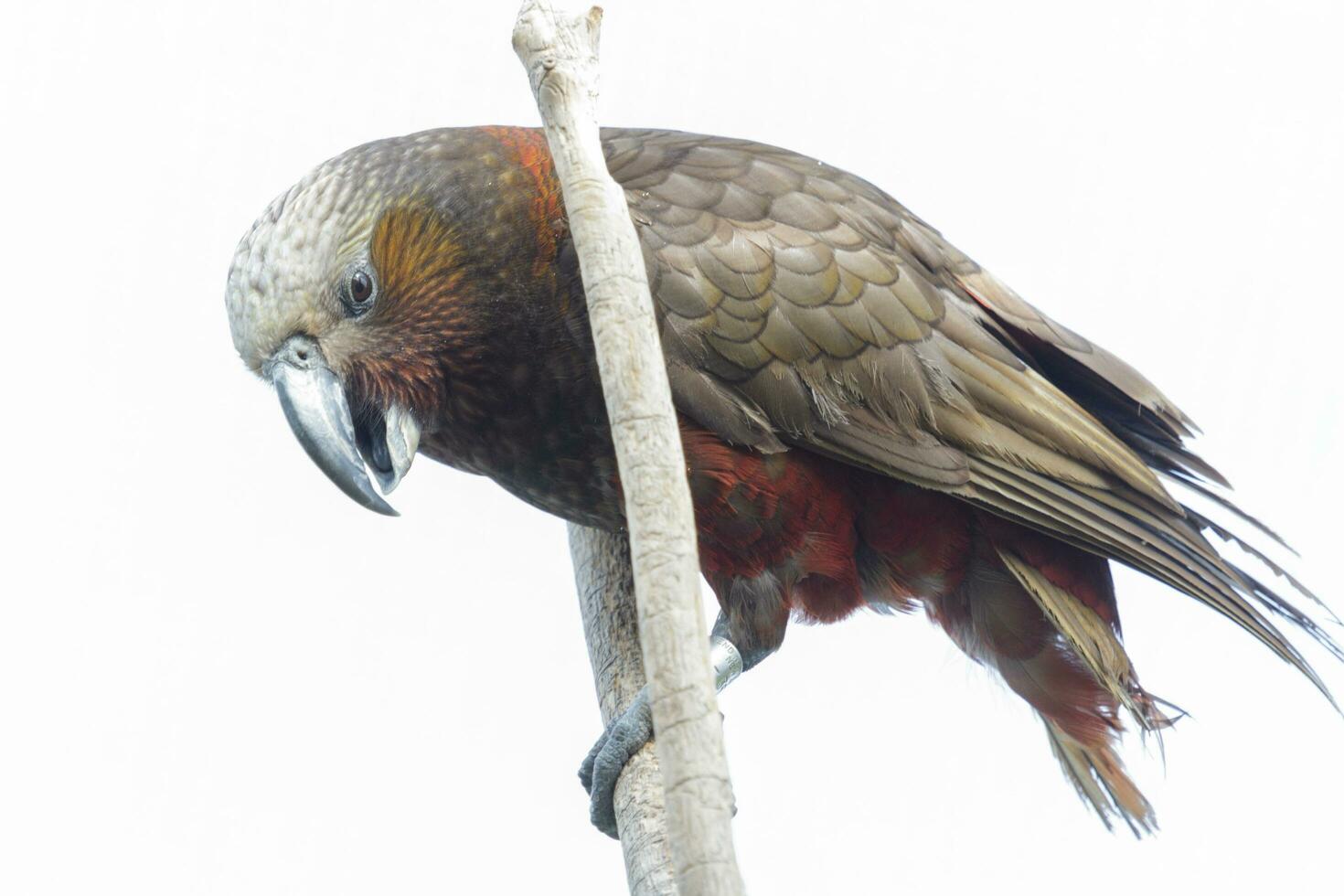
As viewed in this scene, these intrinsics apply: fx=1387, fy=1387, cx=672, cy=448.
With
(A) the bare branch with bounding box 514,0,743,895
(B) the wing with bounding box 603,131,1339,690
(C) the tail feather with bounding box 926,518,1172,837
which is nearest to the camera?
(A) the bare branch with bounding box 514,0,743,895

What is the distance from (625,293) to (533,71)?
36cm

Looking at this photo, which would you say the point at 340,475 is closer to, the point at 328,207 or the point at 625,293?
the point at 328,207

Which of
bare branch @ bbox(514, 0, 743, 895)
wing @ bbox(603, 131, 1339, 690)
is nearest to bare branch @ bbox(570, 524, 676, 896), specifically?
wing @ bbox(603, 131, 1339, 690)

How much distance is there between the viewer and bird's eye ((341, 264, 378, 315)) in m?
2.56

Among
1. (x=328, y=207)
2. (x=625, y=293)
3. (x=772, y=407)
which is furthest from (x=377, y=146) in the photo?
(x=625, y=293)

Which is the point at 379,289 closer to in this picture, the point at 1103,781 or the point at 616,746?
the point at 616,746

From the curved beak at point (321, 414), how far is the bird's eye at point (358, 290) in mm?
104

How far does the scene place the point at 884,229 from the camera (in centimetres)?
299

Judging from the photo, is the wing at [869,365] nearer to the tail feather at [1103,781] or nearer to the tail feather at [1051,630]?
the tail feather at [1051,630]

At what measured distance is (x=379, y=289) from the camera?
259cm

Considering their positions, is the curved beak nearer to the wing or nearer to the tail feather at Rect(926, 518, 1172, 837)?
the wing

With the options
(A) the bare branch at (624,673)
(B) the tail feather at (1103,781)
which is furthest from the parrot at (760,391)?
(B) the tail feather at (1103,781)

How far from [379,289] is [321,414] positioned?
10.4 inches

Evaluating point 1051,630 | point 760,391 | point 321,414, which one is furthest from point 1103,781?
point 321,414
